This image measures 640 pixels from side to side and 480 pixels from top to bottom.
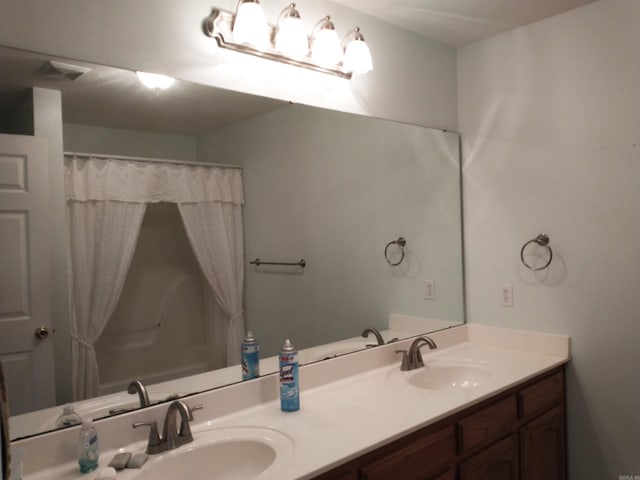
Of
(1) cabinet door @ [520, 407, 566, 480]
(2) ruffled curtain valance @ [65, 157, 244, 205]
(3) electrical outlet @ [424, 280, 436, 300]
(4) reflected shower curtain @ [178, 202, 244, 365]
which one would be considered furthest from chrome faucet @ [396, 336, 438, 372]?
(2) ruffled curtain valance @ [65, 157, 244, 205]

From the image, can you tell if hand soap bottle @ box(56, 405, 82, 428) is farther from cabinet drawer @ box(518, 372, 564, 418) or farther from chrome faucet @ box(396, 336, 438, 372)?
cabinet drawer @ box(518, 372, 564, 418)

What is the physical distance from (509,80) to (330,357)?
158 centimetres

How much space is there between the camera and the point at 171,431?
4.56 feet

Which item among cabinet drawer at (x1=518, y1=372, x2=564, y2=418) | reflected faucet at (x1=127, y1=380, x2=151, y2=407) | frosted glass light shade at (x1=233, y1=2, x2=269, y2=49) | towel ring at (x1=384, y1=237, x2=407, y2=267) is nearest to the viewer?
reflected faucet at (x1=127, y1=380, x2=151, y2=407)

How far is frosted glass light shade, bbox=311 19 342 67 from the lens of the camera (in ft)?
6.04

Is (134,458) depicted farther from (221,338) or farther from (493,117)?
(493,117)

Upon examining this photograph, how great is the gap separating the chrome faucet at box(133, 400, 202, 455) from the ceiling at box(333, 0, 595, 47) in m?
1.64

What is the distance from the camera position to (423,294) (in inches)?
97.1

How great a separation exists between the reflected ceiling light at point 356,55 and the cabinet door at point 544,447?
159 centimetres

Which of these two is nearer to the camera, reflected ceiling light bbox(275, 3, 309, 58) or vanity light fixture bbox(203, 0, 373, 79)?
vanity light fixture bbox(203, 0, 373, 79)

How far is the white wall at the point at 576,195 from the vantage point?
2021 mm

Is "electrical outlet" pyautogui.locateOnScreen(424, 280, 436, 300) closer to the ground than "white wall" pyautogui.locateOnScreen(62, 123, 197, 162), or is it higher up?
closer to the ground

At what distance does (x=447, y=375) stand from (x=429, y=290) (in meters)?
0.47

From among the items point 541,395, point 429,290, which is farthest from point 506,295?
point 541,395
